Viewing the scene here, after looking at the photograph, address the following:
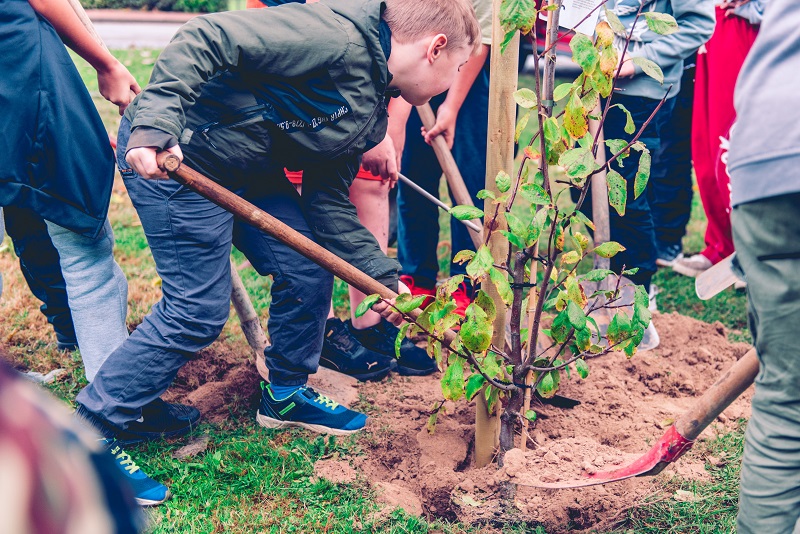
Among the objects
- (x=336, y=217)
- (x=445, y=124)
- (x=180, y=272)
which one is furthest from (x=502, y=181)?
(x=445, y=124)

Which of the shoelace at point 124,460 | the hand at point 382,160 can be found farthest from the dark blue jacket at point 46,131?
the hand at point 382,160

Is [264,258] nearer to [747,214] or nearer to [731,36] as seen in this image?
[747,214]

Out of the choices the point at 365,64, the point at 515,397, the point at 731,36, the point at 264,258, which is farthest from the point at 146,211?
the point at 731,36

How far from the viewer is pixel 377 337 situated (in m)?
3.27

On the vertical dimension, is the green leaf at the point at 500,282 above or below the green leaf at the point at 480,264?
below

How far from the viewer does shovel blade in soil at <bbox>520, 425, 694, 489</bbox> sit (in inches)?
75.9

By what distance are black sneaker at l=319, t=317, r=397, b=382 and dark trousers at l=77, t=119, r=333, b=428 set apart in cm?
69

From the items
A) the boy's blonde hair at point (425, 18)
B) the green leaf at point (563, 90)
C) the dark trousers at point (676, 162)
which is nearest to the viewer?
the green leaf at point (563, 90)

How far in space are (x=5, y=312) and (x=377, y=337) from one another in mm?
1784

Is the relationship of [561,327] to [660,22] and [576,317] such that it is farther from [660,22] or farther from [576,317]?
[660,22]

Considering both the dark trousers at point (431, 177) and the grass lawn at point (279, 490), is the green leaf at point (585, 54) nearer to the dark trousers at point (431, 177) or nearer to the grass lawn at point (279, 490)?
the grass lawn at point (279, 490)

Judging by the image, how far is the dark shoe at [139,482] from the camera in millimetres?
2305

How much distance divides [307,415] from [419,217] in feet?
4.30

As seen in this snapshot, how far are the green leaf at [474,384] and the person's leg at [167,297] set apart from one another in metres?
0.85
